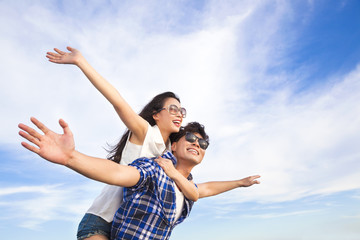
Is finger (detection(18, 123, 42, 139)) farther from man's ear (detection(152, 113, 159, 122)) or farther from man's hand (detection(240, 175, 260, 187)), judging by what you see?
man's hand (detection(240, 175, 260, 187))

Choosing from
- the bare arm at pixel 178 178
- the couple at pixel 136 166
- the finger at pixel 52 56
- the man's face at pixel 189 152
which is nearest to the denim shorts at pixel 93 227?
the couple at pixel 136 166

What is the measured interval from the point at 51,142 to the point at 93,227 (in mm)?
2228

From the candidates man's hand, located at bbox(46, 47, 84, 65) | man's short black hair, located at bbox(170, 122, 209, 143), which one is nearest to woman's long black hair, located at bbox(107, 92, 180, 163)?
man's short black hair, located at bbox(170, 122, 209, 143)

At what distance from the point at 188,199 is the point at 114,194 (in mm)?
1148

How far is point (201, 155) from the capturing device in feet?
17.6

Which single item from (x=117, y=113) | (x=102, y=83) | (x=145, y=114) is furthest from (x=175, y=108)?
(x=102, y=83)

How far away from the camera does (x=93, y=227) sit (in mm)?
4723

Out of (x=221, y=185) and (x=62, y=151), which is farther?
(x=221, y=185)

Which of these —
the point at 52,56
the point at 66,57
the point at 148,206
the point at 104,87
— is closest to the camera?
the point at 148,206

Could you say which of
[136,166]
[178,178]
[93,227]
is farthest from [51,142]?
[93,227]

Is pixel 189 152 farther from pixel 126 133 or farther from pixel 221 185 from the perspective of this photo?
pixel 221 185

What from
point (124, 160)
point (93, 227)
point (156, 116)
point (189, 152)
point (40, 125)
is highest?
point (156, 116)

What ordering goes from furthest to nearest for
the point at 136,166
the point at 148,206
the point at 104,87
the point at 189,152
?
the point at 189,152 → the point at 104,87 → the point at 148,206 → the point at 136,166

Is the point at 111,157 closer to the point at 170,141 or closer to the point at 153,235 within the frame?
the point at 170,141
